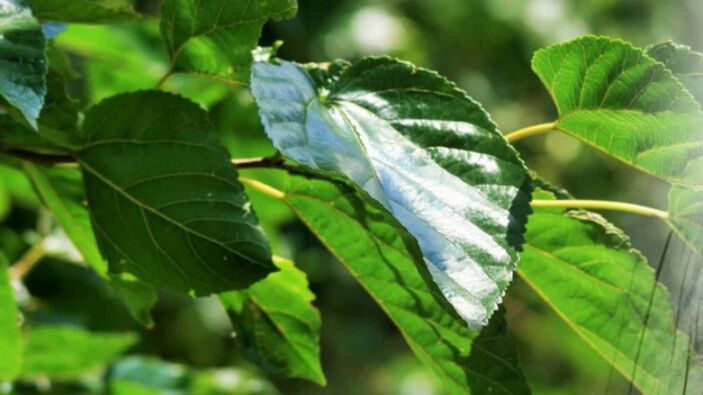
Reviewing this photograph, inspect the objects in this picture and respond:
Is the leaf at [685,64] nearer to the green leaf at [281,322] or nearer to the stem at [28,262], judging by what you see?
the green leaf at [281,322]

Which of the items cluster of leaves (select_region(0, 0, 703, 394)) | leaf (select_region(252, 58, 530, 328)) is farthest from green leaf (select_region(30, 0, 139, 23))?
leaf (select_region(252, 58, 530, 328))

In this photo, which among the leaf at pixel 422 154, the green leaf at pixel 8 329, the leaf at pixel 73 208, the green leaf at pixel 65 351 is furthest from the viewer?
the green leaf at pixel 65 351

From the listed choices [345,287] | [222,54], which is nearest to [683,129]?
[222,54]

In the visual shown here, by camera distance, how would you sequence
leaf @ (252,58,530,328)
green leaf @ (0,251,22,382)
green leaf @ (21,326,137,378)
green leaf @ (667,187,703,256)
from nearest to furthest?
leaf @ (252,58,530,328) < green leaf @ (667,187,703,256) < green leaf @ (0,251,22,382) < green leaf @ (21,326,137,378)

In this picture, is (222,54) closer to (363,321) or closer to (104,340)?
(104,340)

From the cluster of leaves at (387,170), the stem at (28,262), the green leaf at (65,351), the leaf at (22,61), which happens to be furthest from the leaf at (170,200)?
the stem at (28,262)

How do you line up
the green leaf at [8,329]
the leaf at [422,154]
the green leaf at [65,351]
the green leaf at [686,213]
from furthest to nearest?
the green leaf at [65,351]
the green leaf at [8,329]
the green leaf at [686,213]
the leaf at [422,154]

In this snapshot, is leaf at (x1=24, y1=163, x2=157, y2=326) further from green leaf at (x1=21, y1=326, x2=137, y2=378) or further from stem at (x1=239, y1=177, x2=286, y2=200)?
green leaf at (x1=21, y1=326, x2=137, y2=378)
